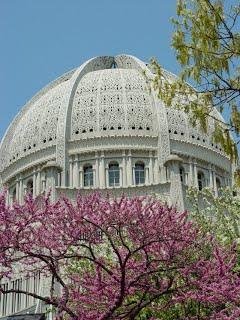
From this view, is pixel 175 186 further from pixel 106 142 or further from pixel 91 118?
pixel 91 118

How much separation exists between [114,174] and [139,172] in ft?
6.34

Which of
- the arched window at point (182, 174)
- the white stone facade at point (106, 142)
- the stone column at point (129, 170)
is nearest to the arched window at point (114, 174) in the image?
the white stone facade at point (106, 142)

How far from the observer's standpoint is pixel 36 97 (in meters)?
58.9

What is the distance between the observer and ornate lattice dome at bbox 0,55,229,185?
4922 centimetres

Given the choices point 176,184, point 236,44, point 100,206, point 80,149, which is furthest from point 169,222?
point 80,149

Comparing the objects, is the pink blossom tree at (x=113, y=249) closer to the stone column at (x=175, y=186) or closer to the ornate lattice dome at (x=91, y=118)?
the stone column at (x=175, y=186)

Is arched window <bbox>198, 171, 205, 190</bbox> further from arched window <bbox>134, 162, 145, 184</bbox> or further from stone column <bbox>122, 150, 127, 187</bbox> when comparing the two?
stone column <bbox>122, 150, 127, 187</bbox>

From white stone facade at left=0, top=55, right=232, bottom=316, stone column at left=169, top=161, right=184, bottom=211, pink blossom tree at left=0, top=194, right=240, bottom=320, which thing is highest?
white stone facade at left=0, top=55, right=232, bottom=316

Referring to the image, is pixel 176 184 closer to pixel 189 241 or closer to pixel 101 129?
pixel 101 129

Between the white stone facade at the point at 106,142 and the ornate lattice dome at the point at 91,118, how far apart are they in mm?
79

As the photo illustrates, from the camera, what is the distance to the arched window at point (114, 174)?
157 feet

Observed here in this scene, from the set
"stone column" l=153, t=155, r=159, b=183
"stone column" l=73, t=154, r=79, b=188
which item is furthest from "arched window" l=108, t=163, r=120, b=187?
"stone column" l=153, t=155, r=159, b=183

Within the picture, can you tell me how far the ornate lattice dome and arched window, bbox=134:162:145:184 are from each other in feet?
7.92

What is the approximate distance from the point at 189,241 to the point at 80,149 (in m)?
32.8
